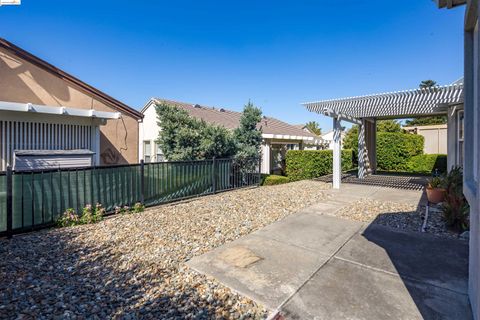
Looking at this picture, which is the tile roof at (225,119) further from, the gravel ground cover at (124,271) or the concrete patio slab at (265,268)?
the concrete patio slab at (265,268)

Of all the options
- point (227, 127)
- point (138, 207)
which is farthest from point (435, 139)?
point (138, 207)

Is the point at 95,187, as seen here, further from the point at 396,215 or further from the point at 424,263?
the point at 396,215

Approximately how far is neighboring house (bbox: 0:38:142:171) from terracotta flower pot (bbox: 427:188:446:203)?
9.46 m

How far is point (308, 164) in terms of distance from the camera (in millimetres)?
13227

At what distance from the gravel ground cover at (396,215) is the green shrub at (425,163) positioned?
12.0 meters

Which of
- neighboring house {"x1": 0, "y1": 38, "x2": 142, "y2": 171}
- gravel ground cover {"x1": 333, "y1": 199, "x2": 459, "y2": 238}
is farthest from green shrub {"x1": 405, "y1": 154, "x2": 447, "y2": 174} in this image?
neighboring house {"x1": 0, "y1": 38, "x2": 142, "y2": 171}

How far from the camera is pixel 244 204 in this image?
733 centimetres

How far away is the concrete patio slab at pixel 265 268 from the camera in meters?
2.81

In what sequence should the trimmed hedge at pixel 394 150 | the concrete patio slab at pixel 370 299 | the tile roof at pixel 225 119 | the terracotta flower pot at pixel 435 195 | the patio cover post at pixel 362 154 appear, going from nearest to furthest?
the concrete patio slab at pixel 370 299
the terracotta flower pot at pixel 435 195
the patio cover post at pixel 362 154
the tile roof at pixel 225 119
the trimmed hedge at pixel 394 150

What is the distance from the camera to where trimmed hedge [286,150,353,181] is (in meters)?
13.2

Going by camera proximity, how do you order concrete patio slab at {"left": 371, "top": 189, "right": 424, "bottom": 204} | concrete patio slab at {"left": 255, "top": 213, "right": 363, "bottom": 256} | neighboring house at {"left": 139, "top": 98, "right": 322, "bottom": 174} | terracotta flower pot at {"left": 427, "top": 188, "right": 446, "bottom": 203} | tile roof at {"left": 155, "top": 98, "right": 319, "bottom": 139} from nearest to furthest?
1. concrete patio slab at {"left": 255, "top": 213, "right": 363, "bottom": 256}
2. terracotta flower pot at {"left": 427, "top": 188, "right": 446, "bottom": 203}
3. concrete patio slab at {"left": 371, "top": 189, "right": 424, "bottom": 204}
4. neighboring house at {"left": 139, "top": 98, "right": 322, "bottom": 174}
5. tile roof at {"left": 155, "top": 98, "right": 319, "bottom": 139}

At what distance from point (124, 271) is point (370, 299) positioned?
3.05 meters

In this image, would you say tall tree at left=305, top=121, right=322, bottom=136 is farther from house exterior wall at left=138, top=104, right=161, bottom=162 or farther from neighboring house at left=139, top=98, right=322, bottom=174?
house exterior wall at left=138, top=104, right=161, bottom=162

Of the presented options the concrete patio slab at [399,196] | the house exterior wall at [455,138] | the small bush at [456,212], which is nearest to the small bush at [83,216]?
the small bush at [456,212]
